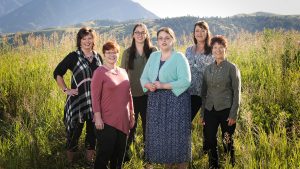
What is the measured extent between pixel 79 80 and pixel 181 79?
132cm

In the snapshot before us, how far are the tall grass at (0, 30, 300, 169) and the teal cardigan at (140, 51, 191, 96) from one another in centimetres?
79

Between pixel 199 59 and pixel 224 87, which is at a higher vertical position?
pixel 199 59

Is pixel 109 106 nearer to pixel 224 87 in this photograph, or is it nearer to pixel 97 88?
pixel 97 88

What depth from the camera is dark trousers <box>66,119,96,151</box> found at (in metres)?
3.95

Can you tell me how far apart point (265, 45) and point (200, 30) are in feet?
12.6

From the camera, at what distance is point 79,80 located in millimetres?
3803

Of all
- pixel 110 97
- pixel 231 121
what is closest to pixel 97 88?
pixel 110 97

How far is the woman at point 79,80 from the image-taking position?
3791 millimetres

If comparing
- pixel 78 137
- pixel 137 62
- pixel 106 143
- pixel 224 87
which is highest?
pixel 137 62

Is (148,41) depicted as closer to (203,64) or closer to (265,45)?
(203,64)

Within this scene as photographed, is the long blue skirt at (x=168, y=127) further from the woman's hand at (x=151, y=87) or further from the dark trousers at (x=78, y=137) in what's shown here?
the dark trousers at (x=78, y=137)

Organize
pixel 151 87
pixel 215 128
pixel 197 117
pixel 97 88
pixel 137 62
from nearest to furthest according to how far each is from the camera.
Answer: pixel 97 88 < pixel 151 87 < pixel 215 128 < pixel 137 62 < pixel 197 117

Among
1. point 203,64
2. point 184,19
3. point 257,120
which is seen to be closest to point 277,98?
point 257,120

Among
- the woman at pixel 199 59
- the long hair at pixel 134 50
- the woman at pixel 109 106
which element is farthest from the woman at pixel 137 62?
the woman at pixel 109 106
